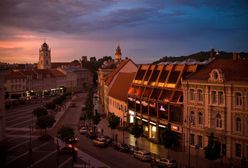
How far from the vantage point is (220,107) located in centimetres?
2969

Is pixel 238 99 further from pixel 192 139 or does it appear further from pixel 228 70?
pixel 192 139

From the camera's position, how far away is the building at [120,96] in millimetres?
47562

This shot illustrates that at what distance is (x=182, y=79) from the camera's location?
33594mm

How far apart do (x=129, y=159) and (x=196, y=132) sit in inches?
248

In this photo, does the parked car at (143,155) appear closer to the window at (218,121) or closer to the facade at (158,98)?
the facade at (158,98)

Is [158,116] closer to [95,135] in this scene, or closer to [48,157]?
[95,135]

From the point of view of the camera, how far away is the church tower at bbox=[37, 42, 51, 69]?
121000 mm

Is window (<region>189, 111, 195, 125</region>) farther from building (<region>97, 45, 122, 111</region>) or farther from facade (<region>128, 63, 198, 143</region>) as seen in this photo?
building (<region>97, 45, 122, 111</region>)

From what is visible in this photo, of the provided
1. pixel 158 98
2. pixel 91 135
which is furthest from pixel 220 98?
pixel 91 135

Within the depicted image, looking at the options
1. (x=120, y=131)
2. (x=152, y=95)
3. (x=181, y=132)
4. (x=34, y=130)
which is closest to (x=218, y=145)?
(x=181, y=132)

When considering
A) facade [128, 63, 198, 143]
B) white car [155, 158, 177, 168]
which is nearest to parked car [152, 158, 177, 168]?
white car [155, 158, 177, 168]

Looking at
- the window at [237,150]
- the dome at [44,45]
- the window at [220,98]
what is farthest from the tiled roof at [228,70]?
the dome at [44,45]

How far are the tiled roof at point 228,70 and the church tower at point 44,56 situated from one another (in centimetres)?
9375

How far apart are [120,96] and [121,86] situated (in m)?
3.45
